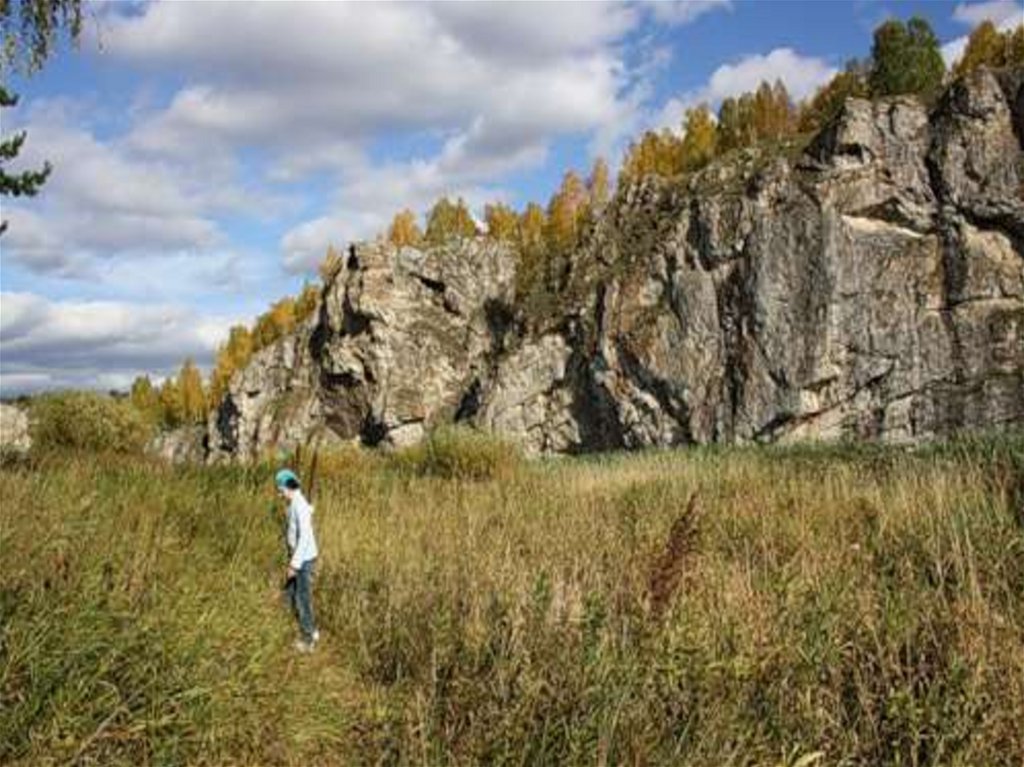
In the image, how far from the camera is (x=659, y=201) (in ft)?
187

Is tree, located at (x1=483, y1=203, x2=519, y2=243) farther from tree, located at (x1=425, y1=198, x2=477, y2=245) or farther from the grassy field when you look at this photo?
the grassy field

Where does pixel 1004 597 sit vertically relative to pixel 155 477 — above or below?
below

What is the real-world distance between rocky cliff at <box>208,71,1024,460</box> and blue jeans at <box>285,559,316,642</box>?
34.4 m

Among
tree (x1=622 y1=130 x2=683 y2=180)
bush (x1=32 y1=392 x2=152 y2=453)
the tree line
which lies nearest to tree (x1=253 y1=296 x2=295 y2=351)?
the tree line

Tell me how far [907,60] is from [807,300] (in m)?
18.7

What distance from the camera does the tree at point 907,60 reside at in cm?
5444

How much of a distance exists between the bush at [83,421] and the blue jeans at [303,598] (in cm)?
2067

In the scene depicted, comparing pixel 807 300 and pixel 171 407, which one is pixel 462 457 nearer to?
pixel 807 300

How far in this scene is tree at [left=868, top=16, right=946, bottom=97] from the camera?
179 ft

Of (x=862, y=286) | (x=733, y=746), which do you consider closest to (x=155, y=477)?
(x=733, y=746)

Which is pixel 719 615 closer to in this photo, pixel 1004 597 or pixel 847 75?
pixel 1004 597

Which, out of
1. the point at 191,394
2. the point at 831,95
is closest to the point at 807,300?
the point at 831,95

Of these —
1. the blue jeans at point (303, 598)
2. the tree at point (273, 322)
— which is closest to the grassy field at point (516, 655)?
the blue jeans at point (303, 598)

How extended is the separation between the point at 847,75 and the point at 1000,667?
67.6 m
